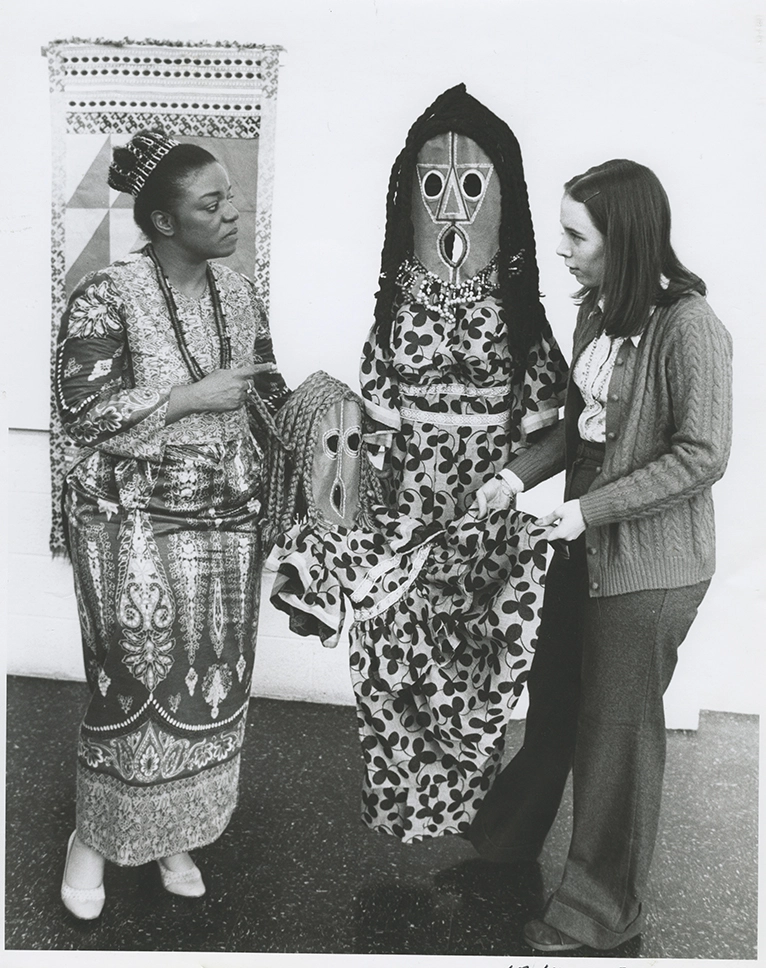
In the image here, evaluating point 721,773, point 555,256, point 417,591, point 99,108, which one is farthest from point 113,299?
point 721,773

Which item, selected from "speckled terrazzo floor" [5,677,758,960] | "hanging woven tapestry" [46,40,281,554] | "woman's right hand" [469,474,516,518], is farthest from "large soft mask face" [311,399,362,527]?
"speckled terrazzo floor" [5,677,758,960]

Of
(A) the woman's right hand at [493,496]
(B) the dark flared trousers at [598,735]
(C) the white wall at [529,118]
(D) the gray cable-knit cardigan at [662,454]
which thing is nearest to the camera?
(D) the gray cable-knit cardigan at [662,454]

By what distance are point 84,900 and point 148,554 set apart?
73cm

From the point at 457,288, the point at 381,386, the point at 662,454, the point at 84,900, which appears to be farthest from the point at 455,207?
the point at 84,900

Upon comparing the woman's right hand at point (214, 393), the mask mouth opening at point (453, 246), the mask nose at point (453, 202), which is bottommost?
the woman's right hand at point (214, 393)

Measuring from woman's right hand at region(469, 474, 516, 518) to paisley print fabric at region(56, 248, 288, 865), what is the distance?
0.47 metres

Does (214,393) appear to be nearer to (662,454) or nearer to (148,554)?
(148,554)

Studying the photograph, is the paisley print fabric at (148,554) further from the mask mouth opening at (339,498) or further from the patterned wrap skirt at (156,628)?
the mask mouth opening at (339,498)

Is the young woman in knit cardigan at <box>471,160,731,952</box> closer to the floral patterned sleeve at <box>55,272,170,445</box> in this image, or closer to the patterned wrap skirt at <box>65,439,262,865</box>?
the patterned wrap skirt at <box>65,439,262,865</box>

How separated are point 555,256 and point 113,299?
0.99m

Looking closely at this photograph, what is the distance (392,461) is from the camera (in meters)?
1.89

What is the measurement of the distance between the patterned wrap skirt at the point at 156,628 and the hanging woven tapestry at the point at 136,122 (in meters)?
0.58

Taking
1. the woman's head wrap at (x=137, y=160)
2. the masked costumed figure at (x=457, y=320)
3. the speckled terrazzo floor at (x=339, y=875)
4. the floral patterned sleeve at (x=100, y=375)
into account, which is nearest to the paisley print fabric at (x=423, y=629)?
the masked costumed figure at (x=457, y=320)

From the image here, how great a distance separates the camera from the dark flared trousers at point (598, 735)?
1704mm
